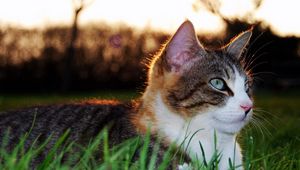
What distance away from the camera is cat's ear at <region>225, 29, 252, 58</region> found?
4.57 metres

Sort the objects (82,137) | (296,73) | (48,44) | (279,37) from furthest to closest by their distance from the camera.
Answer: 1. (296,73)
2. (279,37)
3. (48,44)
4. (82,137)

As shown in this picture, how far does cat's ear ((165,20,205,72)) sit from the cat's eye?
22cm

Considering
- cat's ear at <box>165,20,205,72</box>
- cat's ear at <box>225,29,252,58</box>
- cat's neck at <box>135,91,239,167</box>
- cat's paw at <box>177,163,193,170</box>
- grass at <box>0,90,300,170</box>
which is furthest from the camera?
cat's ear at <box>225,29,252,58</box>

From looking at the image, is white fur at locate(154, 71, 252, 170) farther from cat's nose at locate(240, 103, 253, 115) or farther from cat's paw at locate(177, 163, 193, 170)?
cat's paw at locate(177, 163, 193, 170)

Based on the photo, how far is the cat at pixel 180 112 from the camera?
391 centimetres

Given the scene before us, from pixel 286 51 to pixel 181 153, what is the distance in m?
20.4

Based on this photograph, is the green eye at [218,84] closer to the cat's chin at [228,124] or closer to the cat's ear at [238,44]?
the cat's chin at [228,124]

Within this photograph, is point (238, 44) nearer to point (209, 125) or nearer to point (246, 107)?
point (246, 107)

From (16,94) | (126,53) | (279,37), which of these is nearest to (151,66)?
(126,53)

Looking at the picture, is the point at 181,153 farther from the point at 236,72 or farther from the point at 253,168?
the point at 236,72

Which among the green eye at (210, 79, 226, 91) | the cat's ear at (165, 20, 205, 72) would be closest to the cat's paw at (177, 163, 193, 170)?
the green eye at (210, 79, 226, 91)

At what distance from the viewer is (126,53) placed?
18891 millimetres

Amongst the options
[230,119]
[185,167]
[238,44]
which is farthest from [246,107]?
[238,44]

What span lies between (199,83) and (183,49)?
27 centimetres
